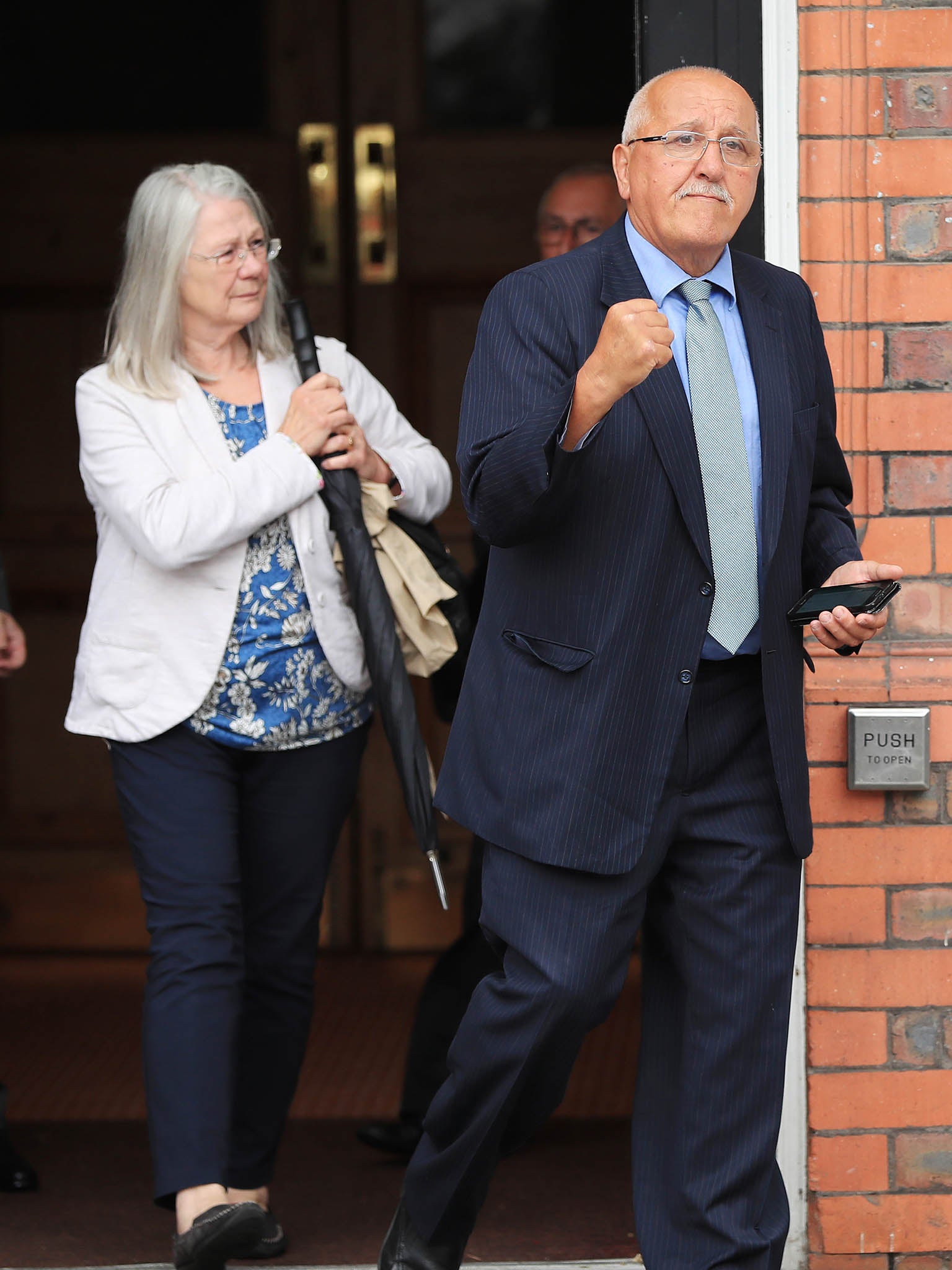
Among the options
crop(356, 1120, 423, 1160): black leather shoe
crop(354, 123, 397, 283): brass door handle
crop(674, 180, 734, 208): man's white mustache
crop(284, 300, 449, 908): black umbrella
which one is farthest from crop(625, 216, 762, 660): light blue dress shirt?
crop(354, 123, 397, 283): brass door handle

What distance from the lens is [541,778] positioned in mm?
2373

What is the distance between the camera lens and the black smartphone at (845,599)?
2.30 meters

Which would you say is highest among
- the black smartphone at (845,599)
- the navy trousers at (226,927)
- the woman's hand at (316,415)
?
the woman's hand at (316,415)

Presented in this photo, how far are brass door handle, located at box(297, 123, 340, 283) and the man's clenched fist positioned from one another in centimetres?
289

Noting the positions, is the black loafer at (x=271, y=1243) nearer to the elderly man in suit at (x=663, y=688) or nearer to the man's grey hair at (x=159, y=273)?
the elderly man in suit at (x=663, y=688)

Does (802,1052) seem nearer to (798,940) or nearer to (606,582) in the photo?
(798,940)

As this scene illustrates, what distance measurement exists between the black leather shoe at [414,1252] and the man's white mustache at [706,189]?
1.49 metres

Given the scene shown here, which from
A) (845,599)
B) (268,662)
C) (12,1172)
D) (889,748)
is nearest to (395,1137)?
(12,1172)

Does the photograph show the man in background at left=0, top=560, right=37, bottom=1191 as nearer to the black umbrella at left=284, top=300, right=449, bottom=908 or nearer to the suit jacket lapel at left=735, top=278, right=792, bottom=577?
the black umbrella at left=284, top=300, right=449, bottom=908

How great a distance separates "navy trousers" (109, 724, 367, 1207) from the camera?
276cm

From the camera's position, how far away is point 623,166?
8.01 feet

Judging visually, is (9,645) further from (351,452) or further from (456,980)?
(456,980)

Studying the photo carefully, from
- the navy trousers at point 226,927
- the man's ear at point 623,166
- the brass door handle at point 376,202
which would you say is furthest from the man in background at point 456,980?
the brass door handle at point 376,202

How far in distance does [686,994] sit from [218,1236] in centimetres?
78
